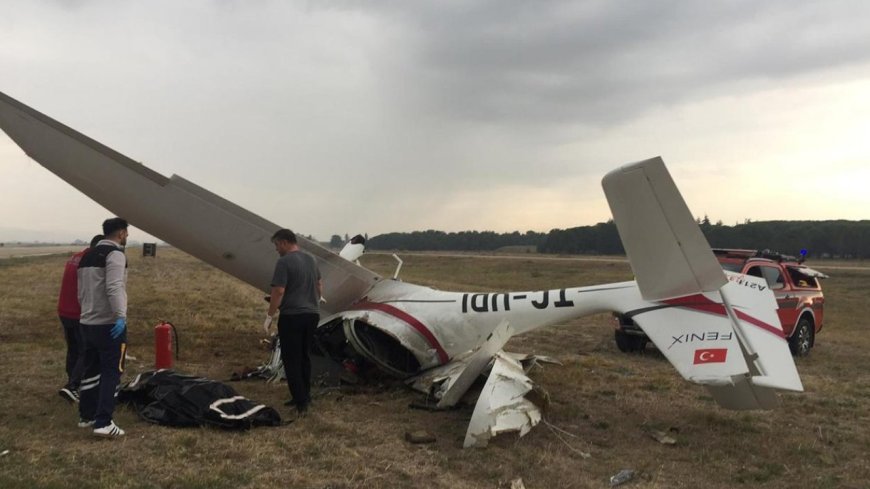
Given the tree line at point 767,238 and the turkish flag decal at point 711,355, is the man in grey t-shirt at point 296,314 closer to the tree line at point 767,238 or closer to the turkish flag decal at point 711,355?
the turkish flag decal at point 711,355

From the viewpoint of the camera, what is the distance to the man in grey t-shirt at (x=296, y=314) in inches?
237

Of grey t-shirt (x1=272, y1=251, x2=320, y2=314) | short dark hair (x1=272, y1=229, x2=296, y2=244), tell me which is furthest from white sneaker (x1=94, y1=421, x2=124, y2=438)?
short dark hair (x1=272, y1=229, x2=296, y2=244)

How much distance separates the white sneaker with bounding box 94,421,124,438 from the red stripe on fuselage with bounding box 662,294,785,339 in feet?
17.5

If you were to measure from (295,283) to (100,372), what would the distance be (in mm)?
1965

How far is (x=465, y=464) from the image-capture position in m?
4.78

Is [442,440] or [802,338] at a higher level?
[802,338]

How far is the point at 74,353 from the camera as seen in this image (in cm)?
621

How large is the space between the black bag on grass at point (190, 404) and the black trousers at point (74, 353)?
0.59 metres

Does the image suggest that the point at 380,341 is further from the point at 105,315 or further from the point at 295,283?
the point at 105,315

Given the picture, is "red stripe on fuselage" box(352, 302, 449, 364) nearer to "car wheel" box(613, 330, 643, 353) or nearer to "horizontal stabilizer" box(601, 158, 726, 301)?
"horizontal stabilizer" box(601, 158, 726, 301)

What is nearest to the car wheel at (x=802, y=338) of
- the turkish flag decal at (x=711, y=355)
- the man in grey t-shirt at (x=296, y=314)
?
the turkish flag decal at (x=711, y=355)

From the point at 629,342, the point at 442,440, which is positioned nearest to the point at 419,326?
the point at 442,440

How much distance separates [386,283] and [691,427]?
427 cm

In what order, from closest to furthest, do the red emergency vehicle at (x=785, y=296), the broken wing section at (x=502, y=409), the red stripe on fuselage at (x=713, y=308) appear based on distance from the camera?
the broken wing section at (x=502, y=409) → the red stripe on fuselage at (x=713, y=308) → the red emergency vehicle at (x=785, y=296)
